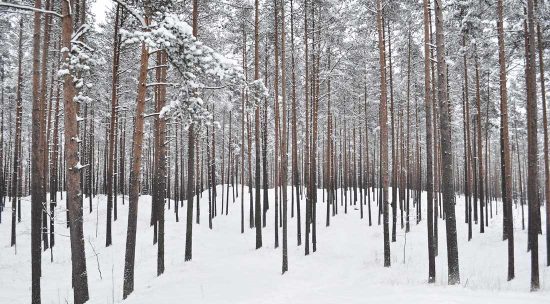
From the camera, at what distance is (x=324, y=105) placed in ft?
104

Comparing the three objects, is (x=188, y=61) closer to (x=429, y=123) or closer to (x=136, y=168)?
(x=136, y=168)

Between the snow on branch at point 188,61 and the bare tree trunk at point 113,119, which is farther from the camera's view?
the bare tree trunk at point 113,119

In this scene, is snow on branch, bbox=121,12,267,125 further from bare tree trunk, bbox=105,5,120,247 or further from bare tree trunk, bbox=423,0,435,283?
bare tree trunk, bbox=105,5,120,247

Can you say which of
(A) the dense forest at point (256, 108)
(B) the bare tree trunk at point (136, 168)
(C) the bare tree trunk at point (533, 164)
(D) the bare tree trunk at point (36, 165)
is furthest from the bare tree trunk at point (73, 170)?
(C) the bare tree trunk at point (533, 164)

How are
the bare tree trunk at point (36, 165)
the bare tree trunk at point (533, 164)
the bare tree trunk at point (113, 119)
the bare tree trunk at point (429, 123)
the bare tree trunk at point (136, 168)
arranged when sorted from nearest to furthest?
the bare tree trunk at point (136, 168)
the bare tree trunk at point (36, 165)
the bare tree trunk at point (533, 164)
the bare tree trunk at point (429, 123)
the bare tree trunk at point (113, 119)

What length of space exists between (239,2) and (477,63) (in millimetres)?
13234

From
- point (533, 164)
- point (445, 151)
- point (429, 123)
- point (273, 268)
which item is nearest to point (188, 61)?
point (445, 151)

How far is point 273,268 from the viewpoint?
1501cm

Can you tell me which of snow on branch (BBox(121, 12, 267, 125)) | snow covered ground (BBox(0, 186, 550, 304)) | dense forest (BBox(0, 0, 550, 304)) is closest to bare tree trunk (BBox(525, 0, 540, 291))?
dense forest (BBox(0, 0, 550, 304))

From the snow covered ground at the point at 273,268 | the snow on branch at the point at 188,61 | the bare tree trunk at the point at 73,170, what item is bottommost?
the snow covered ground at the point at 273,268

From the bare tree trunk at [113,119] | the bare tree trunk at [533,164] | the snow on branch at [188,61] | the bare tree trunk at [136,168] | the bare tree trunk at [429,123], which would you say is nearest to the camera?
the snow on branch at [188,61]

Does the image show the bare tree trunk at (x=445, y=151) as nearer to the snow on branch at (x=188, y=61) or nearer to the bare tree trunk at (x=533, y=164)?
the bare tree trunk at (x=533, y=164)

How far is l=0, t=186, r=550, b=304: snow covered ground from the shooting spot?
9180 mm

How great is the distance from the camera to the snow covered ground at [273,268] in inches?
361
